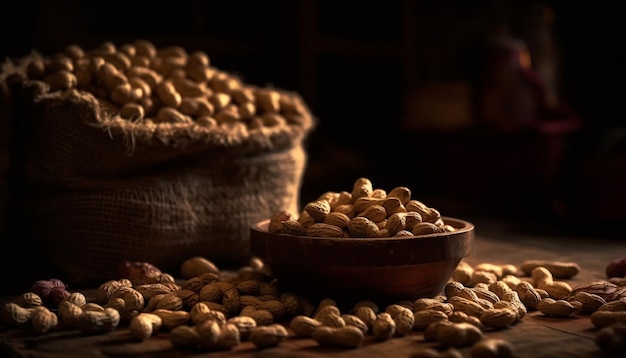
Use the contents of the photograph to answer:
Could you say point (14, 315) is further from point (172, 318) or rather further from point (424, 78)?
point (424, 78)

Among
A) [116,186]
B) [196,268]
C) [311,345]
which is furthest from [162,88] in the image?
[311,345]

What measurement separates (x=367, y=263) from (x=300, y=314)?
7.5 inches

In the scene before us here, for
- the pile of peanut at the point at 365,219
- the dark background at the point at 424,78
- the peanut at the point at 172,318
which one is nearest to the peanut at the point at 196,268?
the pile of peanut at the point at 365,219

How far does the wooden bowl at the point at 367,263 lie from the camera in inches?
67.3

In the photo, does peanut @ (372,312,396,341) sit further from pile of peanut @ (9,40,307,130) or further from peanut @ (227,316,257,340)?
pile of peanut @ (9,40,307,130)

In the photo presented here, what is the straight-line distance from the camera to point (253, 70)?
4.25 metres

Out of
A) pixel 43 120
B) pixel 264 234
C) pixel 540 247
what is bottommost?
pixel 540 247

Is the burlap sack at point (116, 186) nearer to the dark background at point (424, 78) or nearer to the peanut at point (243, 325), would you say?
the peanut at point (243, 325)

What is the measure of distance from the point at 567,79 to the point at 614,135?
4.06ft

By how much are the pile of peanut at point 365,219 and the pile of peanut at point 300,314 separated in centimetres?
15

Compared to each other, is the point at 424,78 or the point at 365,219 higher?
the point at 424,78

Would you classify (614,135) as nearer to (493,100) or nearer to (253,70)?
(493,100)

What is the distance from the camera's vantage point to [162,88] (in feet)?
7.68

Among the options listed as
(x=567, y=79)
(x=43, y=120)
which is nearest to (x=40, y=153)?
(x=43, y=120)
